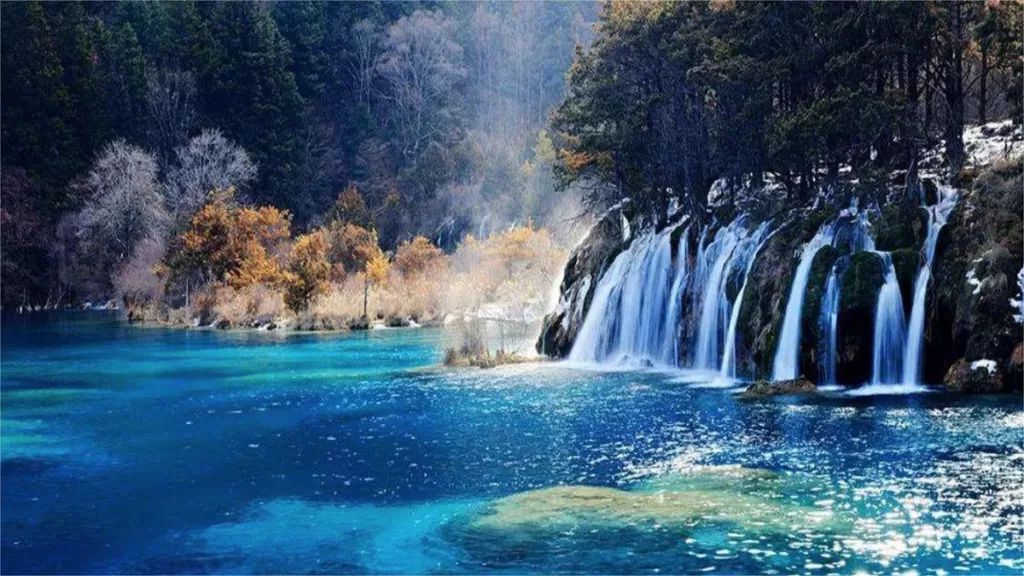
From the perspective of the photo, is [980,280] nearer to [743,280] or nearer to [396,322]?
[743,280]

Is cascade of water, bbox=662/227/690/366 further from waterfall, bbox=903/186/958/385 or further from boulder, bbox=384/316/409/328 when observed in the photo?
boulder, bbox=384/316/409/328

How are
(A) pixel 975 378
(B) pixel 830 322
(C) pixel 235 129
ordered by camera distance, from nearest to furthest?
1. (A) pixel 975 378
2. (B) pixel 830 322
3. (C) pixel 235 129

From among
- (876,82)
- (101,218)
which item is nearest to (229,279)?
(101,218)

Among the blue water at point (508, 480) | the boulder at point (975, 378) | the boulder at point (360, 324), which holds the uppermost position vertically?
the boulder at point (360, 324)

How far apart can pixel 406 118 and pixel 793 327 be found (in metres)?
54.0

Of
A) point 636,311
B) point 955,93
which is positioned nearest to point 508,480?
point 636,311

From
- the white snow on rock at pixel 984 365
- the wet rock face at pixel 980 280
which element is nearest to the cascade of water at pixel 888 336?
the wet rock face at pixel 980 280

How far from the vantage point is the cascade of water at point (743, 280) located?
2325cm

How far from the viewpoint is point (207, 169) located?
196 feet

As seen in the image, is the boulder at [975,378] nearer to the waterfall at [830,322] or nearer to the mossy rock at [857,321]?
the mossy rock at [857,321]

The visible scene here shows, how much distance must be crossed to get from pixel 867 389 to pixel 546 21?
215 feet

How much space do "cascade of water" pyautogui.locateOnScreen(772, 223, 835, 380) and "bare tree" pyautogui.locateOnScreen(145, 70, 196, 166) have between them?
1847 inches

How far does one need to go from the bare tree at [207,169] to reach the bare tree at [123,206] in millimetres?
1584

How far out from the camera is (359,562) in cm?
1095
